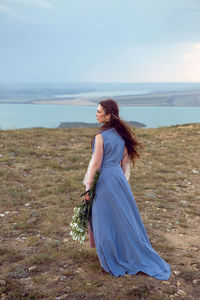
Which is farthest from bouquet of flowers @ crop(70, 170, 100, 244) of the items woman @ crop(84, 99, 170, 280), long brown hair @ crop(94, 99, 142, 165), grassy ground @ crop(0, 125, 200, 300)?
long brown hair @ crop(94, 99, 142, 165)

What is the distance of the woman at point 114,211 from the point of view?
4148 mm

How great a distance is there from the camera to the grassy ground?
3.92 metres

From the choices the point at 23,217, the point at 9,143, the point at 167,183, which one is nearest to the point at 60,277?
the point at 23,217

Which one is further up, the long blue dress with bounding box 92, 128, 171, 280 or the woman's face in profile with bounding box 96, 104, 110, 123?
the woman's face in profile with bounding box 96, 104, 110, 123

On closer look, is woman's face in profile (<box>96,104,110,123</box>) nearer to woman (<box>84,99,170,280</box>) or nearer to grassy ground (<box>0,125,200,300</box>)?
woman (<box>84,99,170,280</box>)

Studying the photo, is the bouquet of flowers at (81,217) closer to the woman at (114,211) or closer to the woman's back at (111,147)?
the woman at (114,211)

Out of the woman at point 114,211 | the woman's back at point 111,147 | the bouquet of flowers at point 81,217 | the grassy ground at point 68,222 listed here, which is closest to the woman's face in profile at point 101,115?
the woman at point 114,211

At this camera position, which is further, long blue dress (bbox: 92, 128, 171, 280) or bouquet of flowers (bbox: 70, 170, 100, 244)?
bouquet of flowers (bbox: 70, 170, 100, 244)

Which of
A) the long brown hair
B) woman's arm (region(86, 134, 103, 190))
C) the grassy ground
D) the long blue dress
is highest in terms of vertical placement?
the long brown hair

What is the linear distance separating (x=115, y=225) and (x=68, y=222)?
1.99m

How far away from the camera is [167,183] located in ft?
28.1

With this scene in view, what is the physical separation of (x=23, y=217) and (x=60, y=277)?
2.20 meters

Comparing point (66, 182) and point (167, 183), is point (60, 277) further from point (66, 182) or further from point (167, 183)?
point (167, 183)

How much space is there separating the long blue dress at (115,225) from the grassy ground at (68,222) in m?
0.16
